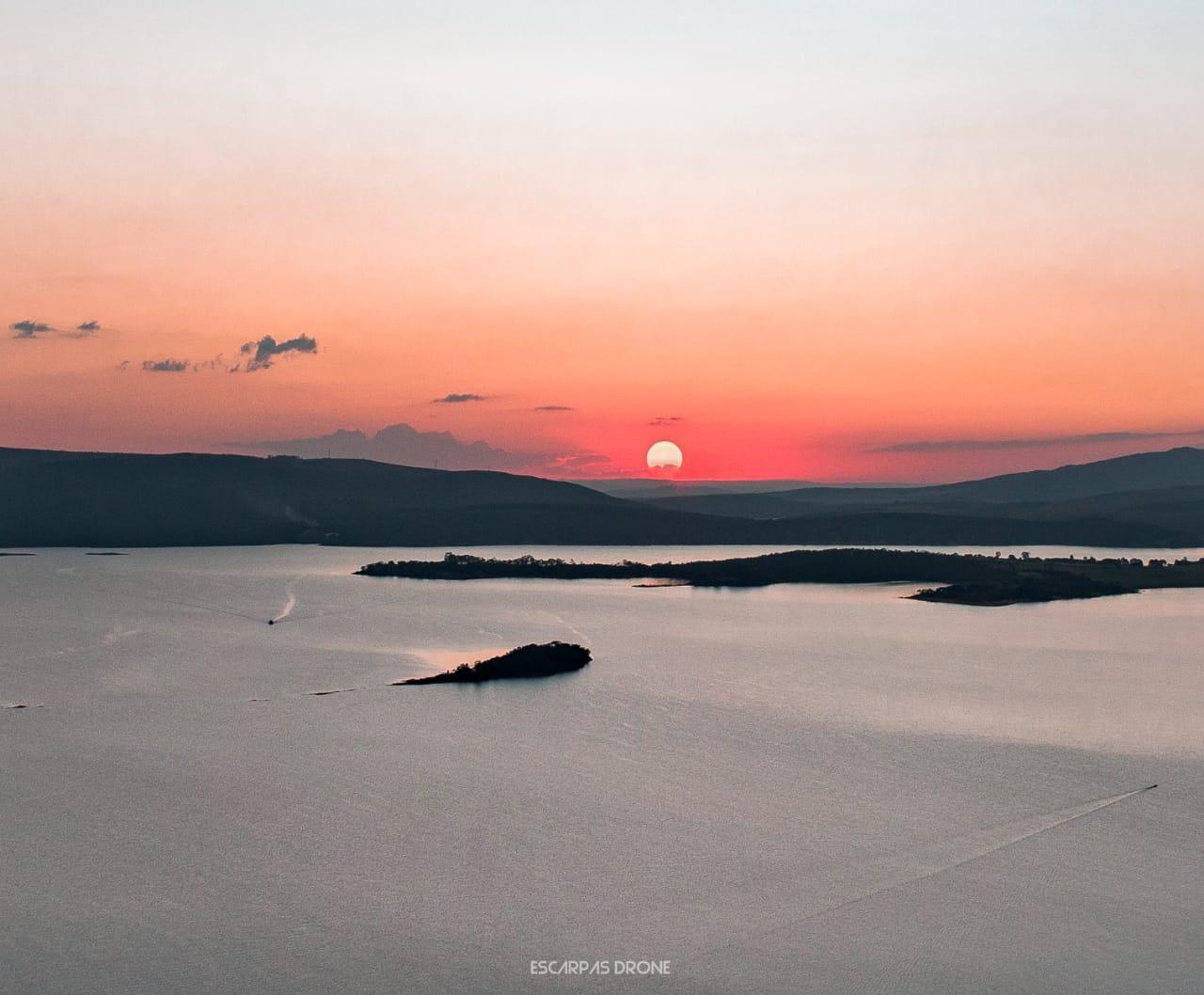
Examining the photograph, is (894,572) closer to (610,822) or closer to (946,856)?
(610,822)

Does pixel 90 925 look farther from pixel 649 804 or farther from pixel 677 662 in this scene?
pixel 677 662

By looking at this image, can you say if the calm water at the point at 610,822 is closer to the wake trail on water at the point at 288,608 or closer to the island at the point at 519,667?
the island at the point at 519,667

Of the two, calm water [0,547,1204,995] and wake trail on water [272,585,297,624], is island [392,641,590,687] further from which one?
wake trail on water [272,585,297,624]

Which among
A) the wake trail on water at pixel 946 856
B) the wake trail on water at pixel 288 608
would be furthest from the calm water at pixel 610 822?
the wake trail on water at pixel 288 608

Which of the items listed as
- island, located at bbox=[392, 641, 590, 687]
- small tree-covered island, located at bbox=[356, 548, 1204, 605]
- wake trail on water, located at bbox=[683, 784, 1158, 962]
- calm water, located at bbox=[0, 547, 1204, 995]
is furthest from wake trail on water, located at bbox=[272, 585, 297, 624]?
wake trail on water, located at bbox=[683, 784, 1158, 962]

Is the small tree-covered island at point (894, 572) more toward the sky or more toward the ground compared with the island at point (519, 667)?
more toward the sky
